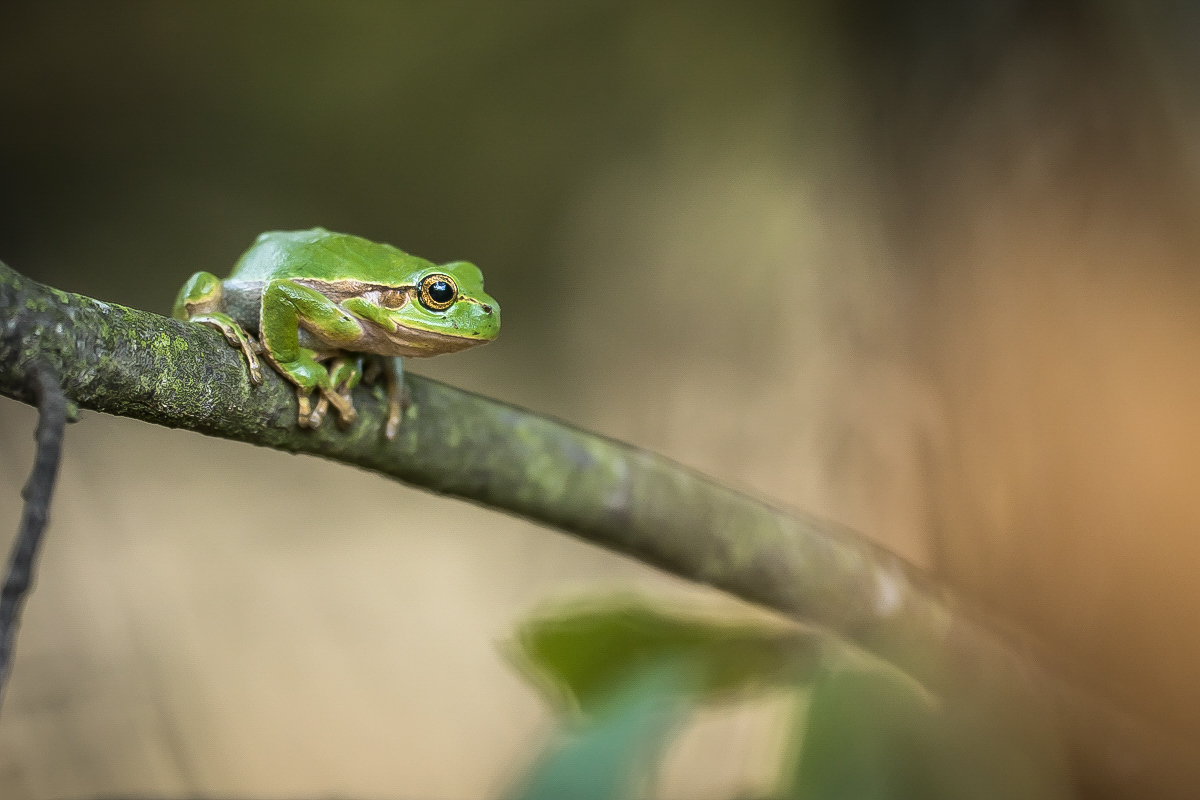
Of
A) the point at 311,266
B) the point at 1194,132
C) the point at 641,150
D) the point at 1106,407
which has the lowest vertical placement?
the point at 311,266

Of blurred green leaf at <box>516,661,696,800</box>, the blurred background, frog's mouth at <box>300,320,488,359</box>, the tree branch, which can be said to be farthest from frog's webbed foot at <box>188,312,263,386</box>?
the blurred background

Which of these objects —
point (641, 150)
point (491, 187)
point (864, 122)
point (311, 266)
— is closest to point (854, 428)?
point (864, 122)

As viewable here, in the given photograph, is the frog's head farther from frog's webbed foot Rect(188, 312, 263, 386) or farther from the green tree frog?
frog's webbed foot Rect(188, 312, 263, 386)

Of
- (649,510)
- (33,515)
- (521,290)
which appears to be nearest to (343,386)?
(649,510)

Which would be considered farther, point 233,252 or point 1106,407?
point 233,252

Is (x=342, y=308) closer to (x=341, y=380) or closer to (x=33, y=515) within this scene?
(x=341, y=380)

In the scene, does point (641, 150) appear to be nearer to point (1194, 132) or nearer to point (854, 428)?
point (854, 428)

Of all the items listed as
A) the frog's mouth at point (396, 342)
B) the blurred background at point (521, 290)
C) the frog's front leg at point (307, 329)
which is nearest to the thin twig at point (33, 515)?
the frog's front leg at point (307, 329)
